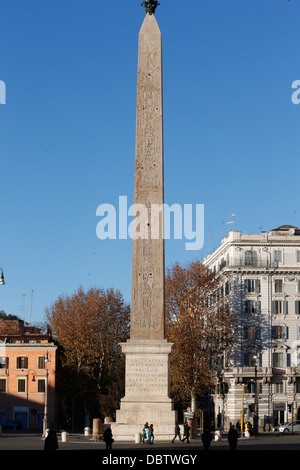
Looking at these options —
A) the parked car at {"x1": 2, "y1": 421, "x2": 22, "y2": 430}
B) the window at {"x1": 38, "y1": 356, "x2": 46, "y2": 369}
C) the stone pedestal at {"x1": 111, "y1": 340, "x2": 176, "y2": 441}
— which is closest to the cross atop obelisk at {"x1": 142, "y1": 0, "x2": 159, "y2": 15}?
the stone pedestal at {"x1": 111, "y1": 340, "x2": 176, "y2": 441}

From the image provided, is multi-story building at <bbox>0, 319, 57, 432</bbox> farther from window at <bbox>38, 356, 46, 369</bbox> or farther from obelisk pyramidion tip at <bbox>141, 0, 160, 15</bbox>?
obelisk pyramidion tip at <bbox>141, 0, 160, 15</bbox>

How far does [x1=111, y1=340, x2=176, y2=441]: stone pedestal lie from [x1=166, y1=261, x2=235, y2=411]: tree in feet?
89.9

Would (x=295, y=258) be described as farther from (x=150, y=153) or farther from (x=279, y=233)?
(x=150, y=153)

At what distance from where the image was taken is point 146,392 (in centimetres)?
3150

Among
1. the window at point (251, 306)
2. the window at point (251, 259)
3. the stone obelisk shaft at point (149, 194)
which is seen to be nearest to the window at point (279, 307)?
the window at point (251, 306)

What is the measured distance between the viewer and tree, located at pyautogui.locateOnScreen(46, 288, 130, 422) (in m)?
64.7

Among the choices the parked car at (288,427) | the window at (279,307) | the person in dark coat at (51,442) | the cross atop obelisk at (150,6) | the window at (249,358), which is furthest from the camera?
the window at (279,307)

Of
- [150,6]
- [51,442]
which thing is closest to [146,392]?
[51,442]

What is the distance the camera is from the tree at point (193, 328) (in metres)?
60.1

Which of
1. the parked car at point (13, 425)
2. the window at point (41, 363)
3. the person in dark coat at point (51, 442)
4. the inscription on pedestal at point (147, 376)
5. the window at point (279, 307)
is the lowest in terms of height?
the parked car at point (13, 425)

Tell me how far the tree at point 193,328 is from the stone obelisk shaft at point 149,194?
93.3 feet

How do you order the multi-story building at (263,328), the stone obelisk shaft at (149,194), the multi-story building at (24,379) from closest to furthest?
1. the stone obelisk shaft at (149,194)
2. the multi-story building at (263,328)
3. the multi-story building at (24,379)

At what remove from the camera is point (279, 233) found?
226 ft

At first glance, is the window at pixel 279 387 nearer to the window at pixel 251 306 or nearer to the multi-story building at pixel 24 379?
the window at pixel 251 306
